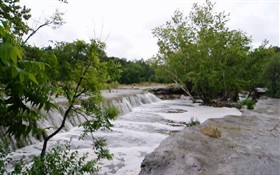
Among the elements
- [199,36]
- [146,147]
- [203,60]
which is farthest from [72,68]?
[199,36]

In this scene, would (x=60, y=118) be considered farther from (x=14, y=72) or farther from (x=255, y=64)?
(x=255, y=64)

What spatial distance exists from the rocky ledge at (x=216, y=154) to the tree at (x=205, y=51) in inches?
554

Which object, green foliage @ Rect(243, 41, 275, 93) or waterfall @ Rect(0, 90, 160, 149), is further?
green foliage @ Rect(243, 41, 275, 93)

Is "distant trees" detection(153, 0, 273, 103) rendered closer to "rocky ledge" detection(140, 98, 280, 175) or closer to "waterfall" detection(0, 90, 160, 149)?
"waterfall" detection(0, 90, 160, 149)

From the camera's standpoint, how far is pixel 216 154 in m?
3.88

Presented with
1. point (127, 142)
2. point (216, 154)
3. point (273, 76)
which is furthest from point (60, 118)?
point (273, 76)

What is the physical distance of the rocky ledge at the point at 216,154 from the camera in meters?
3.33

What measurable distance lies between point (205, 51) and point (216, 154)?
16441 mm

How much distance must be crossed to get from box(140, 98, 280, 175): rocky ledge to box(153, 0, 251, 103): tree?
14069 millimetres

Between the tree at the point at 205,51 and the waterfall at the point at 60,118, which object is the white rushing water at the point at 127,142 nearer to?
the waterfall at the point at 60,118

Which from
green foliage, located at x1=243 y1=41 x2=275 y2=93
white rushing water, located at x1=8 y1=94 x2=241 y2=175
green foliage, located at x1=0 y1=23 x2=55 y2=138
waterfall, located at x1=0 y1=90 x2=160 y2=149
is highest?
green foliage, located at x1=243 y1=41 x2=275 y2=93

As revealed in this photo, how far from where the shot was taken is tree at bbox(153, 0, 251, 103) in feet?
63.3

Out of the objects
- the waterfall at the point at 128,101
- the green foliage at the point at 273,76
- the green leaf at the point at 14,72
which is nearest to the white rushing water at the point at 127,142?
the waterfall at the point at 128,101

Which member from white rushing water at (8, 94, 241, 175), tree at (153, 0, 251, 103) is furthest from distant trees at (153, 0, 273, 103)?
white rushing water at (8, 94, 241, 175)
